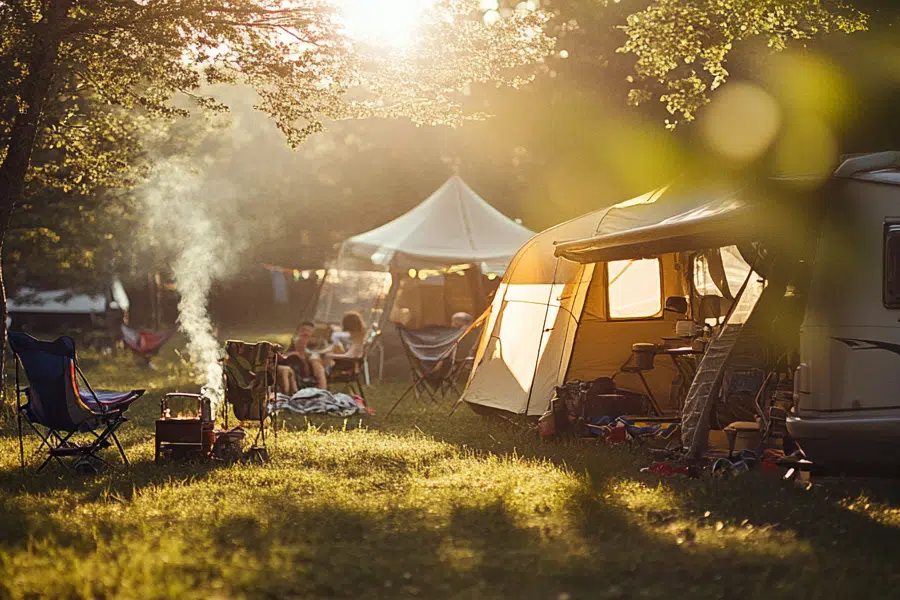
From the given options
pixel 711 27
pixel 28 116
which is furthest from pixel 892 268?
pixel 28 116

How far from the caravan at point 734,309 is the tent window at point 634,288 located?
0.05ft

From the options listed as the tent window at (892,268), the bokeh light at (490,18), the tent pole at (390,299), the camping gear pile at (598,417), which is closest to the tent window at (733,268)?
the camping gear pile at (598,417)

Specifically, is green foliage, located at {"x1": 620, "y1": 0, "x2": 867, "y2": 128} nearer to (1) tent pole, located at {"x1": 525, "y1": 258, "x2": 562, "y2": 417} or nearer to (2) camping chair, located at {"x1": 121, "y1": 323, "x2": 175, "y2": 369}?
(1) tent pole, located at {"x1": 525, "y1": 258, "x2": 562, "y2": 417}

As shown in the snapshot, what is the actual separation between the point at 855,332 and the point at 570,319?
4.46m

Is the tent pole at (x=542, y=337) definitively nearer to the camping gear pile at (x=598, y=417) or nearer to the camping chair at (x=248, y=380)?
the camping gear pile at (x=598, y=417)

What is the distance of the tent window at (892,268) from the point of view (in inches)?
270

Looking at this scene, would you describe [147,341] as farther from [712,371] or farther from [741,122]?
[712,371]

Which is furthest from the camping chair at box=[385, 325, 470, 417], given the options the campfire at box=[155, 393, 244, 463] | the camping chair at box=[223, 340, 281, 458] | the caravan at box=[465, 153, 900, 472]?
the campfire at box=[155, 393, 244, 463]

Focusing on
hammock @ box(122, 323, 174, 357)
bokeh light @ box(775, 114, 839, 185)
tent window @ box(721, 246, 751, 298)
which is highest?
bokeh light @ box(775, 114, 839, 185)

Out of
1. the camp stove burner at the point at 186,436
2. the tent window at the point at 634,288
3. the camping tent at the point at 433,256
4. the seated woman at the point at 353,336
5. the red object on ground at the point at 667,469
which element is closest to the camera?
the red object on ground at the point at 667,469

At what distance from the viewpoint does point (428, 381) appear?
1491cm

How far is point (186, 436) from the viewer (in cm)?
891

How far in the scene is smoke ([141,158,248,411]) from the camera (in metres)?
18.3

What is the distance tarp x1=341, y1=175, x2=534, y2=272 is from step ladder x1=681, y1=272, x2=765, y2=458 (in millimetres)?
9193
